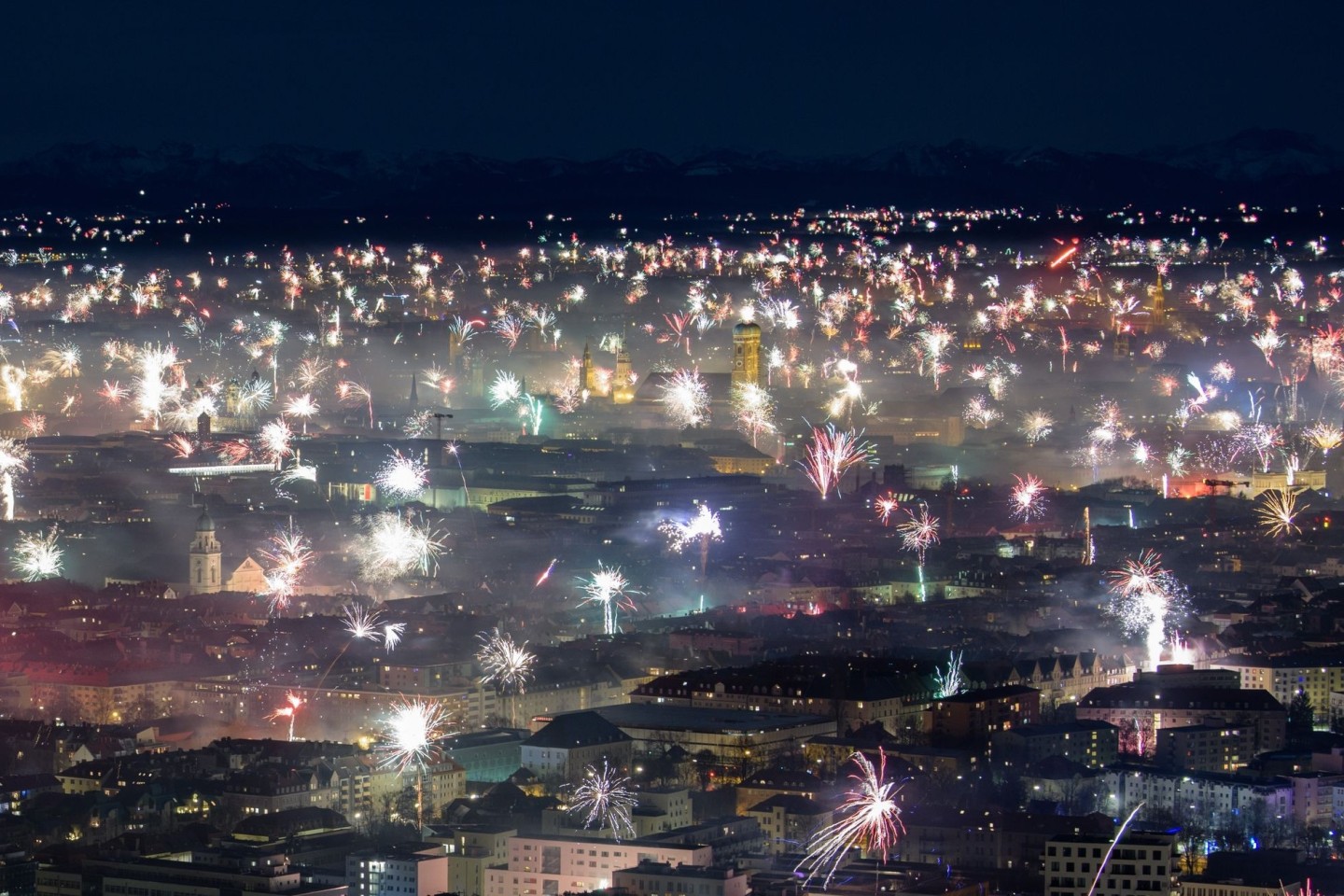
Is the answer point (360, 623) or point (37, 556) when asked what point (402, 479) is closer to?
point (37, 556)

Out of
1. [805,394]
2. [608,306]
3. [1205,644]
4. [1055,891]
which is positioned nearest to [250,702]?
[1205,644]

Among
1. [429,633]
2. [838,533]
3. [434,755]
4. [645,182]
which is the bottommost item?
[434,755]

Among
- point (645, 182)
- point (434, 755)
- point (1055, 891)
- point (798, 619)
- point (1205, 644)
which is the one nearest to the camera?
point (1055, 891)

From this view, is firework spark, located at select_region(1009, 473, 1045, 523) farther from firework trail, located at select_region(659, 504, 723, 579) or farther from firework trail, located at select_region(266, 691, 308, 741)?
firework trail, located at select_region(266, 691, 308, 741)

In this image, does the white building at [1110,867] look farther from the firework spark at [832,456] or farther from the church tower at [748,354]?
the church tower at [748,354]

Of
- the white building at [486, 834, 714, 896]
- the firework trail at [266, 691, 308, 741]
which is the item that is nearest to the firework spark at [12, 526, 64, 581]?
the firework trail at [266, 691, 308, 741]

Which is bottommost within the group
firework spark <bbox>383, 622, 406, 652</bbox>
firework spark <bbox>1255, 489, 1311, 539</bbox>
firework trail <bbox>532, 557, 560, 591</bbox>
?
→ firework spark <bbox>383, 622, 406, 652</bbox>

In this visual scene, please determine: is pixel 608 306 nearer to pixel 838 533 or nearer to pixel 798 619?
pixel 838 533
